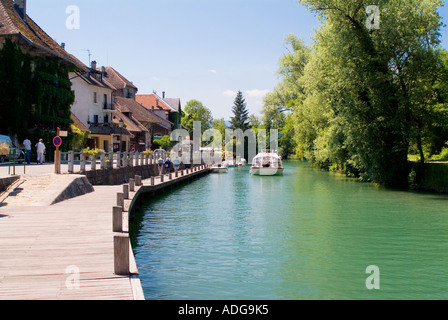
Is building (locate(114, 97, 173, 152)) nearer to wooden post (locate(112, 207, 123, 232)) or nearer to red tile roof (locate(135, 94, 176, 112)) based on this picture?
red tile roof (locate(135, 94, 176, 112))

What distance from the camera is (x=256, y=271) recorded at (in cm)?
1196

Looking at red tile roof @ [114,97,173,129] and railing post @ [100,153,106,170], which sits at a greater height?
red tile roof @ [114,97,173,129]

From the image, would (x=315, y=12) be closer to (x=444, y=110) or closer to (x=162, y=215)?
(x=444, y=110)

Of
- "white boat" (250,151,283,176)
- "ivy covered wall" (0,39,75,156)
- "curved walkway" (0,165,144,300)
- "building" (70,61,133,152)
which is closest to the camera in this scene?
"curved walkway" (0,165,144,300)

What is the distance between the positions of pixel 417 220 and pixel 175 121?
8735 centimetres

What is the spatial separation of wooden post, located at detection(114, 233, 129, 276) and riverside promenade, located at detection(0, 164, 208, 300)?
146 millimetres

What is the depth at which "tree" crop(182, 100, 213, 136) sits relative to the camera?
134 meters

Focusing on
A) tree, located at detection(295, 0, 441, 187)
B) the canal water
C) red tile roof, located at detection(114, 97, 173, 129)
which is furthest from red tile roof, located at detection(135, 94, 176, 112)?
the canal water

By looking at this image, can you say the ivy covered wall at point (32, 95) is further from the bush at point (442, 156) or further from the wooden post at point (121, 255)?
the bush at point (442, 156)

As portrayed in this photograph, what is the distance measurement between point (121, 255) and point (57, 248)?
8.63 ft

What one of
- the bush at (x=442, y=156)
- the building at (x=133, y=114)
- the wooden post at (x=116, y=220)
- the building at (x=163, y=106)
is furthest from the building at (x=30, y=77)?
the building at (x=163, y=106)

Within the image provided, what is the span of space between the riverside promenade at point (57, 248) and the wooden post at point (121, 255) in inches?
5.7

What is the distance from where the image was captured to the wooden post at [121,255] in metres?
8.15

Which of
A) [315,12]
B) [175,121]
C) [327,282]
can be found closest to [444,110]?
[315,12]
